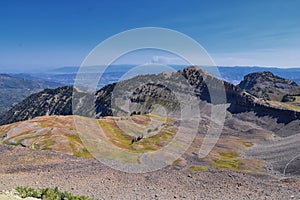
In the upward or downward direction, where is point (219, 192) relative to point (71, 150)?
upward

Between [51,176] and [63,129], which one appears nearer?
[51,176]

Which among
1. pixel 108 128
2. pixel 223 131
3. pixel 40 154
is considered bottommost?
pixel 223 131

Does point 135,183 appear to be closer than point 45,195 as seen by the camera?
No

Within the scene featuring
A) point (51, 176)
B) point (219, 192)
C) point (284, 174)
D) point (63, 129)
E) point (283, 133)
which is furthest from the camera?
point (283, 133)

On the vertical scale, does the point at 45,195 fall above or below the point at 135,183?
above

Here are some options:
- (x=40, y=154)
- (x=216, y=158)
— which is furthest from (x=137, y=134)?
(x=40, y=154)

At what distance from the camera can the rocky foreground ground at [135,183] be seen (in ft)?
113

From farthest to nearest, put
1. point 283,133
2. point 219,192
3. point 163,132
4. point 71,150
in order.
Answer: point 283,133, point 163,132, point 71,150, point 219,192

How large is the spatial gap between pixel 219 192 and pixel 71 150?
53.5 metres

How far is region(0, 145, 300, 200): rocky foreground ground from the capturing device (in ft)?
113

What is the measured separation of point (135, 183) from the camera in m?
37.6

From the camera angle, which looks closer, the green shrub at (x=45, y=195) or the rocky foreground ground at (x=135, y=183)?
the green shrub at (x=45, y=195)

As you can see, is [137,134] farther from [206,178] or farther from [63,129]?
[206,178]

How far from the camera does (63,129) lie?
329 ft
